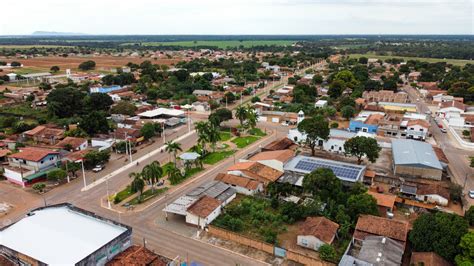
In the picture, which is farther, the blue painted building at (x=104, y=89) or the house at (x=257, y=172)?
the blue painted building at (x=104, y=89)

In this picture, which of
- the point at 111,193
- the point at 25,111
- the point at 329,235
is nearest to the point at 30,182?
the point at 111,193

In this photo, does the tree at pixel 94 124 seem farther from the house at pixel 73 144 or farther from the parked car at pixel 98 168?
the parked car at pixel 98 168

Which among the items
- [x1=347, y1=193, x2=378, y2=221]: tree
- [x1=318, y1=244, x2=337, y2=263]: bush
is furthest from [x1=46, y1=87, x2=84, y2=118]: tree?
[x1=318, y1=244, x2=337, y2=263]: bush

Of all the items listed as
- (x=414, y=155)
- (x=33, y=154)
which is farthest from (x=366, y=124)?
(x=33, y=154)

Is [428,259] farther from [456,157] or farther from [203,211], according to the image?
[456,157]

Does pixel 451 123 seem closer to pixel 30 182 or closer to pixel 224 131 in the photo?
pixel 224 131

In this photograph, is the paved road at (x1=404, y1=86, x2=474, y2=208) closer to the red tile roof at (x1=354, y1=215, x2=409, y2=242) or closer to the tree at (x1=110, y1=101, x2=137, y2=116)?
the red tile roof at (x1=354, y1=215, x2=409, y2=242)

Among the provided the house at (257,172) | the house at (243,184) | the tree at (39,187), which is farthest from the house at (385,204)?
the tree at (39,187)
